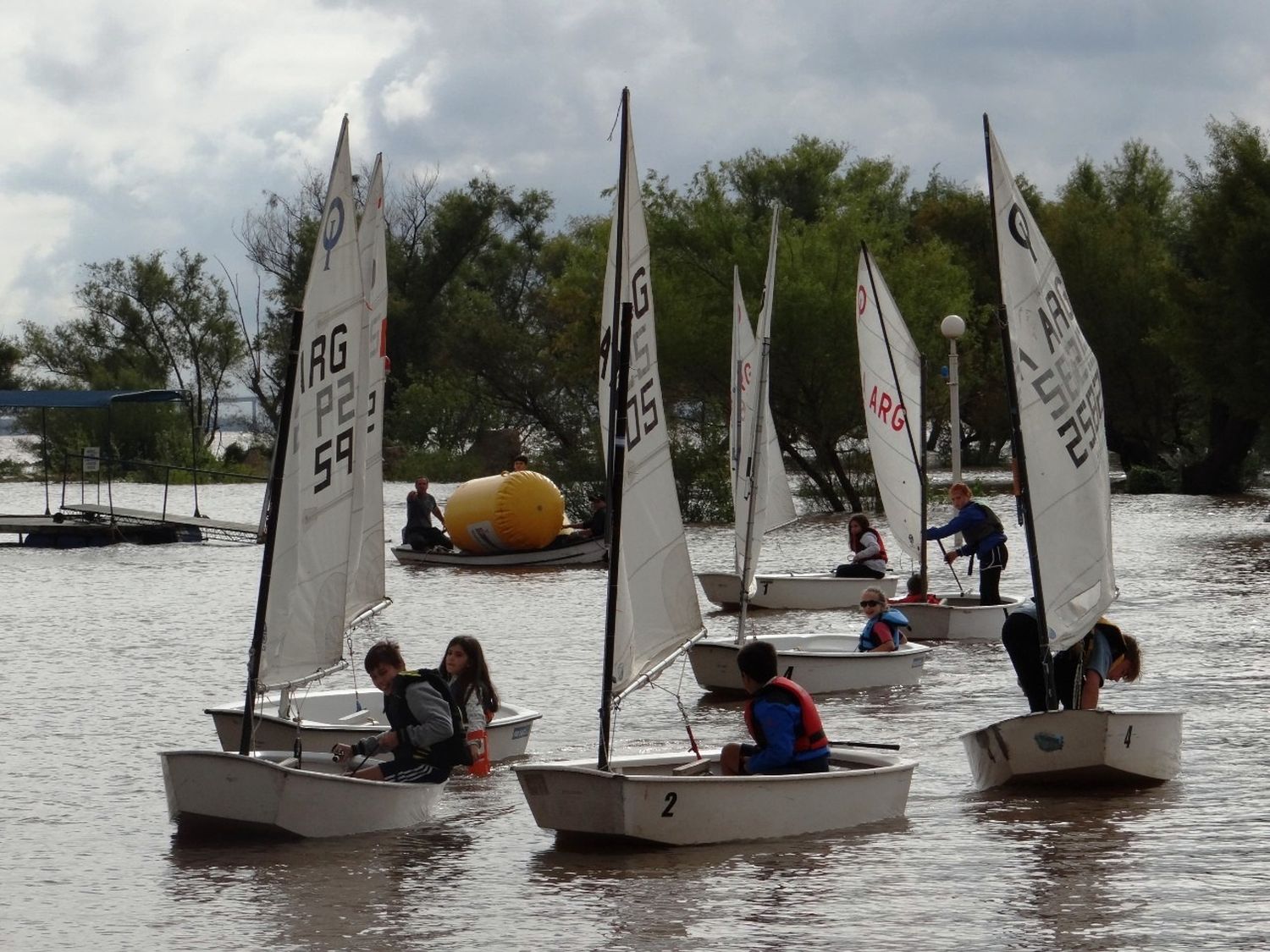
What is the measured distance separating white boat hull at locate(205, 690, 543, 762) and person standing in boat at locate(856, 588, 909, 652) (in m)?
4.03

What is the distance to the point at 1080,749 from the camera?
1097 centimetres

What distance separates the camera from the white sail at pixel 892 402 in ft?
72.9

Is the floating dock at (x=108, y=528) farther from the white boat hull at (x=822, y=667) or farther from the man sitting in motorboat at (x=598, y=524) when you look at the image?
the white boat hull at (x=822, y=667)

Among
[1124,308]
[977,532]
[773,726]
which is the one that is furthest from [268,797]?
[1124,308]

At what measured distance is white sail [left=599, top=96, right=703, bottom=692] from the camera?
10.2 meters

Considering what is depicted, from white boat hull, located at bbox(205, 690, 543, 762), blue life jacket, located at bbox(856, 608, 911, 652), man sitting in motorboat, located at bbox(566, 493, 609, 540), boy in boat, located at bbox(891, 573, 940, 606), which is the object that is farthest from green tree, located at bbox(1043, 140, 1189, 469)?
white boat hull, located at bbox(205, 690, 543, 762)

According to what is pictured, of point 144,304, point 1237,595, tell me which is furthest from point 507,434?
point 1237,595

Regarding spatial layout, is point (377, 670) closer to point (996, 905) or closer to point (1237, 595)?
point (996, 905)

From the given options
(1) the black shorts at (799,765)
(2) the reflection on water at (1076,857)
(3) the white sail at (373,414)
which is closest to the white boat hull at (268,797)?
(1) the black shorts at (799,765)

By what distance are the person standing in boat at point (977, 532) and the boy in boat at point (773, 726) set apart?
28.4 ft

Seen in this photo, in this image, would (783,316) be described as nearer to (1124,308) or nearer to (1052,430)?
(1124,308)

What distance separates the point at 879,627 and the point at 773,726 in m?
6.47

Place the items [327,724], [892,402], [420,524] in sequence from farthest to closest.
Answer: [420,524] < [892,402] < [327,724]

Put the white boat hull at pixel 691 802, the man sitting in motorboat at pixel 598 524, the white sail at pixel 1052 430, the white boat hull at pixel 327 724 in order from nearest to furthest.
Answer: the white boat hull at pixel 691 802, the white sail at pixel 1052 430, the white boat hull at pixel 327 724, the man sitting in motorboat at pixel 598 524
